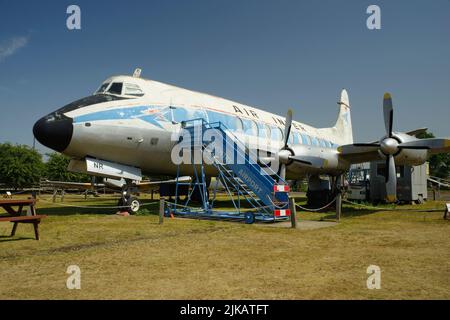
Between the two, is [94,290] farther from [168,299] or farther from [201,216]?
[201,216]

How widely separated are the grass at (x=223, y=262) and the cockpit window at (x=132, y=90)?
5.70 metres

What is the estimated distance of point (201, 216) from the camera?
13711 mm

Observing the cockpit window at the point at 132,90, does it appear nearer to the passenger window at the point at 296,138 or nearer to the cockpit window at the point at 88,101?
the cockpit window at the point at 88,101

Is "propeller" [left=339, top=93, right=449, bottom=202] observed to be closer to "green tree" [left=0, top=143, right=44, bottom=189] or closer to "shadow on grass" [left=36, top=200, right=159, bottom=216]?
"shadow on grass" [left=36, top=200, right=159, bottom=216]

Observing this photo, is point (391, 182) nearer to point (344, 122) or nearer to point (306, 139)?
point (306, 139)

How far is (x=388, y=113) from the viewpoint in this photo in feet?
48.6

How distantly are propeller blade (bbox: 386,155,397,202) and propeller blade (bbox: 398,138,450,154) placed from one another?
789 millimetres

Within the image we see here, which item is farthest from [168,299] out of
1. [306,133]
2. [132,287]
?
[306,133]

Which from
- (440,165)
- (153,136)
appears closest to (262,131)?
(153,136)

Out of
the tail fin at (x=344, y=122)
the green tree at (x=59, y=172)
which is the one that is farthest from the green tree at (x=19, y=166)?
the tail fin at (x=344, y=122)

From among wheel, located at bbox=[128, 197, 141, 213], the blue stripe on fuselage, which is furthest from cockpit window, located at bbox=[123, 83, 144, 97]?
wheel, located at bbox=[128, 197, 141, 213]

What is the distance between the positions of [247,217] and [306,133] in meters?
12.4

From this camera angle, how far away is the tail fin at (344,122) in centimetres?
3018

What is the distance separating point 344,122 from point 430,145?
55.4 ft
